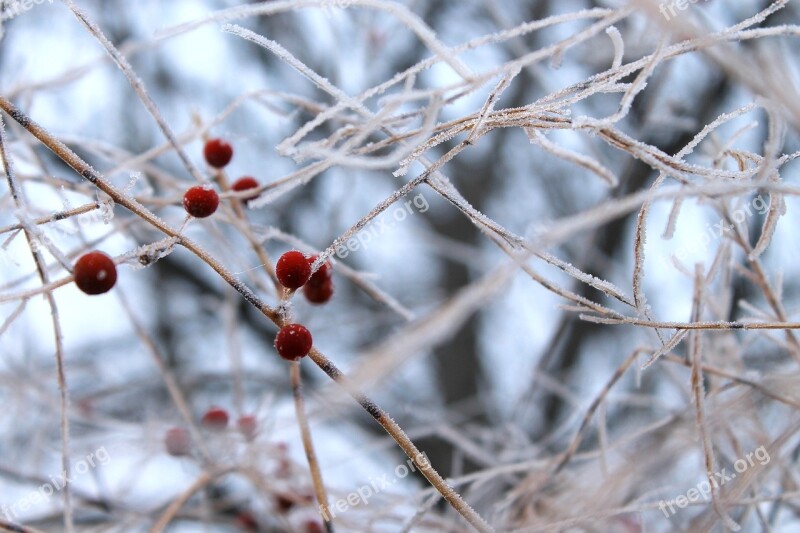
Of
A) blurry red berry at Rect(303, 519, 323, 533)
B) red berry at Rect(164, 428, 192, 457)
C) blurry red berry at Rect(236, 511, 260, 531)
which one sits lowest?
blurry red berry at Rect(303, 519, 323, 533)

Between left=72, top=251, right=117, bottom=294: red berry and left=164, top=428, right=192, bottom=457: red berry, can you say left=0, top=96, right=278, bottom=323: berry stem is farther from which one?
left=164, top=428, right=192, bottom=457: red berry

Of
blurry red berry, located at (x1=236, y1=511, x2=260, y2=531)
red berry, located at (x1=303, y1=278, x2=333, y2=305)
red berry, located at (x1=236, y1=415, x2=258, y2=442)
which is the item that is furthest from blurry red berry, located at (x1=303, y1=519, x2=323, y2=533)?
red berry, located at (x1=303, y1=278, x2=333, y2=305)

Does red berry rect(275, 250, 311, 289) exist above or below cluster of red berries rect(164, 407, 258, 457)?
below

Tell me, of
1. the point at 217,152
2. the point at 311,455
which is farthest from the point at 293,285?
the point at 217,152

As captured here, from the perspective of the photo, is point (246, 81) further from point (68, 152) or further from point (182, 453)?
point (68, 152)

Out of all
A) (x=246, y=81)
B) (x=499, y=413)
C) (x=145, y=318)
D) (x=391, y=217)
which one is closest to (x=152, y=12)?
(x=246, y=81)
